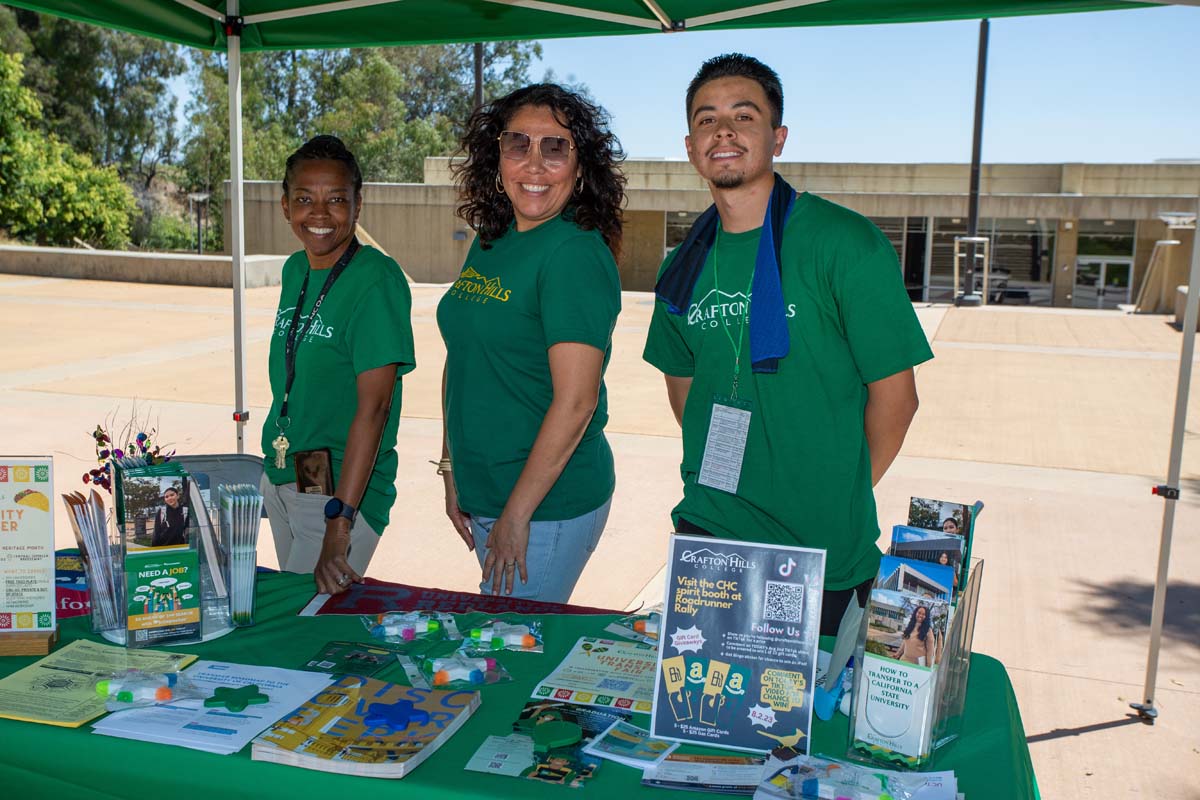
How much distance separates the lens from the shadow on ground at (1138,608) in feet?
14.5

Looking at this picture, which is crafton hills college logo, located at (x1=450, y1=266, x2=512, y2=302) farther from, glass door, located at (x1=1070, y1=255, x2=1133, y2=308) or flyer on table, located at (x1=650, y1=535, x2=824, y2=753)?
glass door, located at (x1=1070, y1=255, x2=1133, y2=308)

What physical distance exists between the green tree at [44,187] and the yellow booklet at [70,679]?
2607 centimetres

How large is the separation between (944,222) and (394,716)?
26114mm

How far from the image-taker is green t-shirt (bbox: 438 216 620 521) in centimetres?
226

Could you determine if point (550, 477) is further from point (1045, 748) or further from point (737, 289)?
point (1045, 748)

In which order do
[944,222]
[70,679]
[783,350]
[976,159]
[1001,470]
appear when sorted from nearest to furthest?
[70,679] → [783,350] → [1001,470] → [976,159] → [944,222]

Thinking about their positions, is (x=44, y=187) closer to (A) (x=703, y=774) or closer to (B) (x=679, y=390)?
(B) (x=679, y=390)

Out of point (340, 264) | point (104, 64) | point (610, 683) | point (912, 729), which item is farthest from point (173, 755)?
point (104, 64)

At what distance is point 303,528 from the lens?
2.72 m

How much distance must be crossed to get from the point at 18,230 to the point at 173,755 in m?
28.4

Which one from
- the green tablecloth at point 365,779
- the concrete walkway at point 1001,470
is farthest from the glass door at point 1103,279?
the green tablecloth at point 365,779

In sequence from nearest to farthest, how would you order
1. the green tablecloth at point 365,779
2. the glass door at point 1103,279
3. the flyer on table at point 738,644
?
the green tablecloth at point 365,779 → the flyer on table at point 738,644 → the glass door at point 1103,279

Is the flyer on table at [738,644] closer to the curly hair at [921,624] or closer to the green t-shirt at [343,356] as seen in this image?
the curly hair at [921,624]

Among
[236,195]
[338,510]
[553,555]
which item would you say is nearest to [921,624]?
[553,555]
